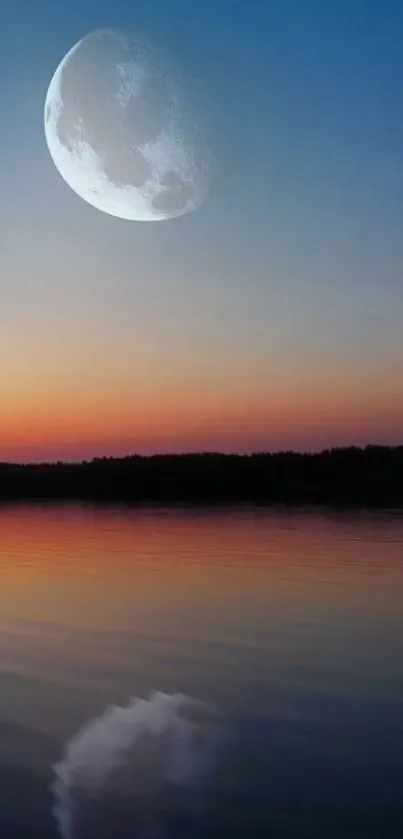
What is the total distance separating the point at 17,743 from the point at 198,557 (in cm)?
1723

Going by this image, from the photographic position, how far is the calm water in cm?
700

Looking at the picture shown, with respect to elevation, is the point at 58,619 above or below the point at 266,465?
below

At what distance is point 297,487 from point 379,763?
66.3 metres

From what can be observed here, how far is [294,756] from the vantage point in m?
8.02

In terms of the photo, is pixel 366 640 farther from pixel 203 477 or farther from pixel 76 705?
pixel 203 477

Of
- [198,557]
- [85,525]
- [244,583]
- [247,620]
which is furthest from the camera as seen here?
[85,525]

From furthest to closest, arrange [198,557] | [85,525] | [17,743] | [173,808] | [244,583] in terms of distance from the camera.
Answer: [85,525] → [198,557] → [244,583] → [17,743] → [173,808]

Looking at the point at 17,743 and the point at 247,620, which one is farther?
the point at 247,620

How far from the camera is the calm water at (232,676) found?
700 cm

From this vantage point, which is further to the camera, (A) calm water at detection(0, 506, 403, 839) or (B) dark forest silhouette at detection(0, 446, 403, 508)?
(B) dark forest silhouette at detection(0, 446, 403, 508)

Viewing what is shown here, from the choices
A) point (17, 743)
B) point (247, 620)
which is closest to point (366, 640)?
point (247, 620)

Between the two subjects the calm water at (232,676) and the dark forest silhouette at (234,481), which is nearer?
the calm water at (232,676)

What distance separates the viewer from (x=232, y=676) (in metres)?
11.2

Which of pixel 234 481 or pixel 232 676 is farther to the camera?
pixel 234 481
